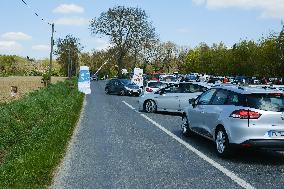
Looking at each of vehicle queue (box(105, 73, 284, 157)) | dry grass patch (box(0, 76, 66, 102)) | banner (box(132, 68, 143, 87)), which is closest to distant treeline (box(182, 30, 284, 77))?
banner (box(132, 68, 143, 87))

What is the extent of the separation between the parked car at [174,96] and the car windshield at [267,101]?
32.7ft

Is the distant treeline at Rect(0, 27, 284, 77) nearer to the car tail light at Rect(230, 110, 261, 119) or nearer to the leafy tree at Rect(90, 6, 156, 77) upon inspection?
the leafy tree at Rect(90, 6, 156, 77)

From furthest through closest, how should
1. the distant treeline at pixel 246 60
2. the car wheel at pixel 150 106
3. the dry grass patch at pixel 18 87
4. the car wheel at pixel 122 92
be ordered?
the distant treeline at pixel 246 60 < the car wheel at pixel 122 92 < the dry grass patch at pixel 18 87 < the car wheel at pixel 150 106

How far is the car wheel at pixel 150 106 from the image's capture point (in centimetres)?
2080

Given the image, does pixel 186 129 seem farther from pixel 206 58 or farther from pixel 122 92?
pixel 206 58

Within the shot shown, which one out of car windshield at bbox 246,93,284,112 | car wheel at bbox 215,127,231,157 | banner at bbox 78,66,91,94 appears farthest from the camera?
banner at bbox 78,66,91,94

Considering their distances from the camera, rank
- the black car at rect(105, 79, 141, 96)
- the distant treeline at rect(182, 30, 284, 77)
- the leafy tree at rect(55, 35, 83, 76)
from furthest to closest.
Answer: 1. the leafy tree at rect(55, 35, 83, 76)
2. the distant treeline at rect(182, 30, 284, 77)
3. the black car at rect(105, 79, 141, 96)

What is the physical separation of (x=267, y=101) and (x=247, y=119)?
59 cm

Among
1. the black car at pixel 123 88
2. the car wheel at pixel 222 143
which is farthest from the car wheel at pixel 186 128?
the black car at pixel 123 88

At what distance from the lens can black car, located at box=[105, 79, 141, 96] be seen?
38.8 m

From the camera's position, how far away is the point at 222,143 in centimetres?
973

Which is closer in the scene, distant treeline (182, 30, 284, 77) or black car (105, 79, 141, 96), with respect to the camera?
black car (105, 79, 141, 96)

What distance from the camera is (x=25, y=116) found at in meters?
16.7

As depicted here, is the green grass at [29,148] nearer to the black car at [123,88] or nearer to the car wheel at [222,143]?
the car wheel at [222,143]
